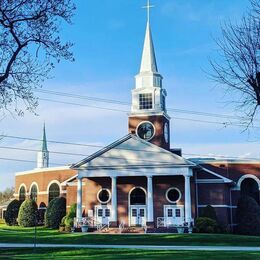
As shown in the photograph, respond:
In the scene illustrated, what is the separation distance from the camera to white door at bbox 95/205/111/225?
42.4 metres

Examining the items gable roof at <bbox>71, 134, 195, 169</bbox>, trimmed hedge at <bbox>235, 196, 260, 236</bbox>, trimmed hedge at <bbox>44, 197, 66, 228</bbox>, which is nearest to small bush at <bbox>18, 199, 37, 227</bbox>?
trimmed hedge at <bbox>44, 197, 66, 228</bbox>

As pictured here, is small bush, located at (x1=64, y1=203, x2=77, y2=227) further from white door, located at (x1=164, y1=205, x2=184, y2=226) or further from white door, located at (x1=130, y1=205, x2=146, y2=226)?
white door, located at (x1=164, y1=205, x2=184, y2=226)

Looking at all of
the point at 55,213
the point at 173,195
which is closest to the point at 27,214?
the point at 55,213

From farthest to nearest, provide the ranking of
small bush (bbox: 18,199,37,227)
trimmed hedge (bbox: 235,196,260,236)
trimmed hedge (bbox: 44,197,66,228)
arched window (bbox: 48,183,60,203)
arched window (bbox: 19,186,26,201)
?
arched window (bbox: 19,186,26,201)
arched window (bbox: 48,183,60,203)
small bush (bbox: 18,199,37,227)
trimmed hedge (bbox: 44,197,66,228)
trimmed hedge (bbox: 235,196,260,236)

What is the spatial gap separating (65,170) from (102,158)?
12.8 metres

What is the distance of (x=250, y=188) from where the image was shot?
46969 mm

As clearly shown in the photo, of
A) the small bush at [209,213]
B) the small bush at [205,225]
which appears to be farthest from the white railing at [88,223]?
the small bush at [209,213]

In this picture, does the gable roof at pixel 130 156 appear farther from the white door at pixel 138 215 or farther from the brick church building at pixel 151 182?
the white door at pixel 138 215

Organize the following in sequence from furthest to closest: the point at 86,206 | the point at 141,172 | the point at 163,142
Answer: the point at 163,142 < the point at 86,206 < the point at 141,172

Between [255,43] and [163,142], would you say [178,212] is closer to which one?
[163,142]

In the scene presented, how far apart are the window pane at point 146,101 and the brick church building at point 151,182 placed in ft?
1.90

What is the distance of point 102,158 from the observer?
4206cm

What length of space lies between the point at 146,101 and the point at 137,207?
11.1 m

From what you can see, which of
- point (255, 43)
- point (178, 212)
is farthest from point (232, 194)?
point (255, 43)
